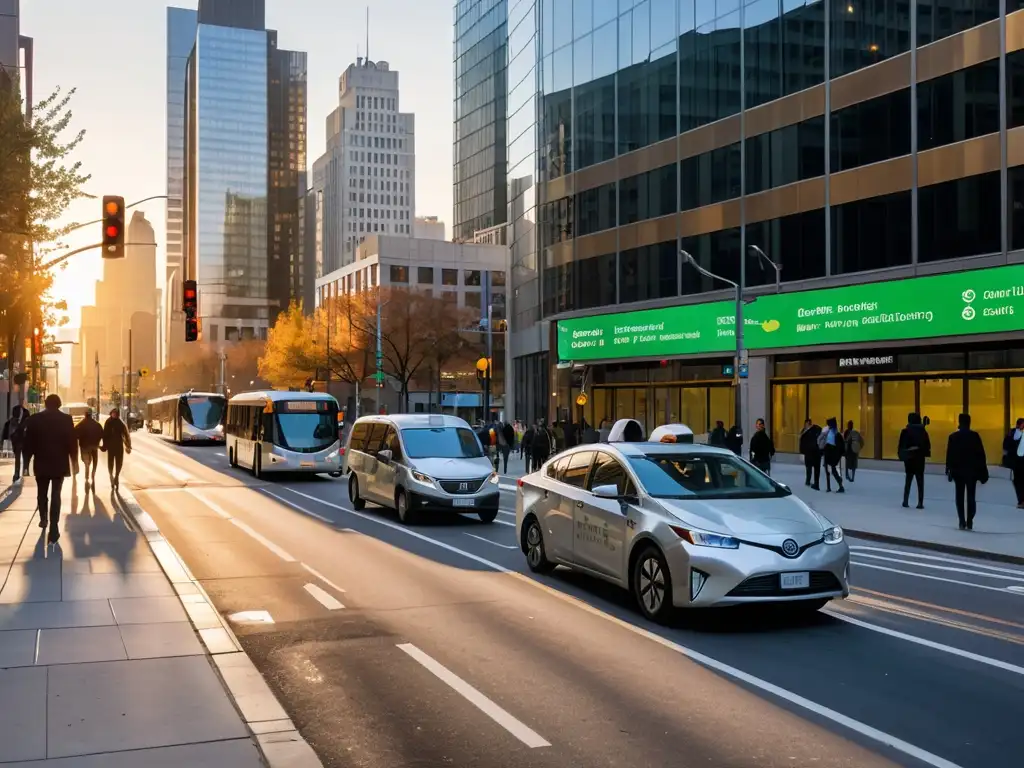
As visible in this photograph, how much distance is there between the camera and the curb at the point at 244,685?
5719 mm

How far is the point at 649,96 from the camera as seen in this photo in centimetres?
4612

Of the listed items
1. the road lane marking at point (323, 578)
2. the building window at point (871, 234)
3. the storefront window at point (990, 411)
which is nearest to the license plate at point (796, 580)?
the road lane marking at point (323, 578)

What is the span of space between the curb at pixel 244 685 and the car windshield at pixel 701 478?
4.17m

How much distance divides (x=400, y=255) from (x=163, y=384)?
3022 inches

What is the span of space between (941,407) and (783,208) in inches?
390

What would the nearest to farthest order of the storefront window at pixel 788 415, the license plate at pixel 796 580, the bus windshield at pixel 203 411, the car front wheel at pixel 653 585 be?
the license plate at pixel 796 580 < the car front wheel at pixel 653 585 < the storefront window at pixel 788 415 < the bus windshield at pixel 203 411

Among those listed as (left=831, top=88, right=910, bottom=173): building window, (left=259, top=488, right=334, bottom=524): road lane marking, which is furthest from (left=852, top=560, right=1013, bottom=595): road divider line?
(left=831, top=88, right=910, bottom=173): building window

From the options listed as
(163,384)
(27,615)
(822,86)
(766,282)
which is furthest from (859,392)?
(163,384)

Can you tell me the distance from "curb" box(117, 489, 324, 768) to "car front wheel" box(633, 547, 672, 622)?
3.68 metres

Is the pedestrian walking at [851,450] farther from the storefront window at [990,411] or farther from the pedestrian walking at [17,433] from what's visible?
the pedestrian walking at [17,433]

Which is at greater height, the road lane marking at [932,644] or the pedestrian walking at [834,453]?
the pedestrian walking at [834,453]

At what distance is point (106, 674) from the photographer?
24.0 feet

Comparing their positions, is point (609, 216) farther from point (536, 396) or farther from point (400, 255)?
point (400, 255)

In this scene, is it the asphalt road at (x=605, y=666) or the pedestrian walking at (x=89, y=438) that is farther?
the pedestrian walking at (x=89, y=438)
